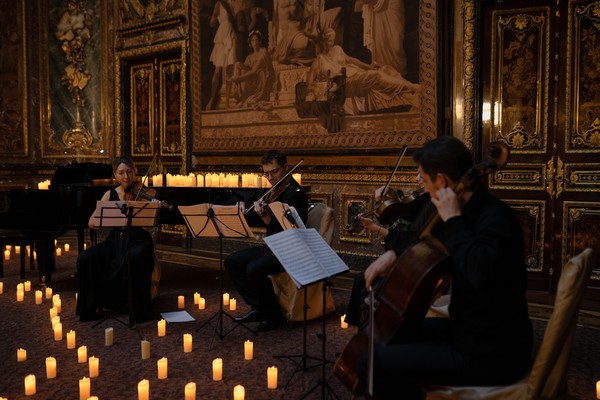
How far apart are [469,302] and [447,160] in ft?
1.77

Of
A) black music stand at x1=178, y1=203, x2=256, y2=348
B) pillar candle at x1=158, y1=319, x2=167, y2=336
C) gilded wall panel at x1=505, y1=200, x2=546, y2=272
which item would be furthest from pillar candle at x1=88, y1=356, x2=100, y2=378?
gilded wall panel at x1=505, y1=200, x2=546, y2=272

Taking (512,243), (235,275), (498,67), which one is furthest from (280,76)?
(512,243)

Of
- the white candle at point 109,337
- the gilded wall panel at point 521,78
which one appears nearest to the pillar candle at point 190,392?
the white candle at point 109,337

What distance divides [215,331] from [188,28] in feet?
18.0

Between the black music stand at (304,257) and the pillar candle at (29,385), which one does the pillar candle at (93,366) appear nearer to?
the pillar candle at (29,385)

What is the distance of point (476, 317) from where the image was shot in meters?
2.04

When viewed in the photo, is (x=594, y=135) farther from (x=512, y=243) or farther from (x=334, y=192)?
(x=512, y=243)

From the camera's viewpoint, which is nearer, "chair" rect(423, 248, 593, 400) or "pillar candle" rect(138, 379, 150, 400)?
"chair" rect(423, 248, 593, 400)

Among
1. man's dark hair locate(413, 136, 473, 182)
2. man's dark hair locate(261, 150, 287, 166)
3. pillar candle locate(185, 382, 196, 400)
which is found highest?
man's dark hair locate(261, 150, 287, 166)

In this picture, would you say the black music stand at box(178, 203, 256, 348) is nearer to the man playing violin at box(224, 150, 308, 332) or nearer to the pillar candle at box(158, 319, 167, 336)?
the man playing violin at box(224, 150, 308, 332)

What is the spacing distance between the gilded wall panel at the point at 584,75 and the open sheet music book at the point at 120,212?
13.2ft

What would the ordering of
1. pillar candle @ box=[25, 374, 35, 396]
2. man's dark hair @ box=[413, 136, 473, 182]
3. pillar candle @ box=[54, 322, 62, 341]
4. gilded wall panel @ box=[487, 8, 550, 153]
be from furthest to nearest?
1. gilded wall panel @ box=[487, 8, 550, 153]
2. pillar candle @ box=[54, 322, 62, 341]
3. pillar candle @ box=[25, 374, 35, 396]
4. man's dark hair @ box=[413, 136, 473, 182]

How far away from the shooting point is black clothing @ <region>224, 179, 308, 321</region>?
455cm

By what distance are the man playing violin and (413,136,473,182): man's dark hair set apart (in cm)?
240
